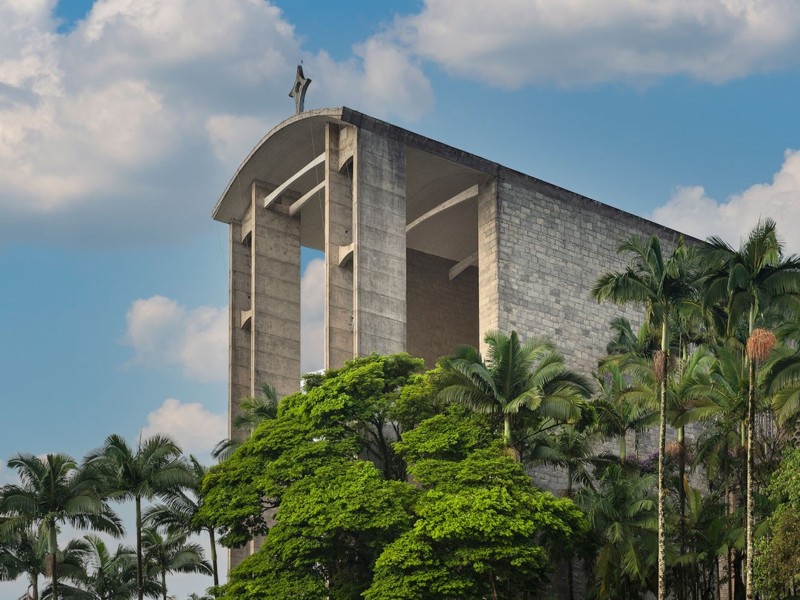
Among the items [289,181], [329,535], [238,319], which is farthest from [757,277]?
[238,319]

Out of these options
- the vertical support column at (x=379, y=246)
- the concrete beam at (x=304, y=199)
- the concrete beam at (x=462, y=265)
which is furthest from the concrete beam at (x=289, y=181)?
the concrete beam at (x=462, y=265)

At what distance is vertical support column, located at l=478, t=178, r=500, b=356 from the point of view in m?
41.9

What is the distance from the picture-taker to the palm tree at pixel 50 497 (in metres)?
35.1

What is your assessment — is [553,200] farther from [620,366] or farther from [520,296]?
[620,366]

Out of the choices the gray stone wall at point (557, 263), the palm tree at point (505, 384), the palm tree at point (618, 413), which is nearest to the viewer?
the palm tree at point (505, 384)

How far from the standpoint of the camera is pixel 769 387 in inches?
1182

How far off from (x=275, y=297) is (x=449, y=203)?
755 centimetres

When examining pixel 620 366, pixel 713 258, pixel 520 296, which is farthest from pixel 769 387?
pixel 520 296

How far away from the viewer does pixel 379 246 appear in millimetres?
41125

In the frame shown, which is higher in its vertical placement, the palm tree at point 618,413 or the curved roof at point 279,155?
the curved roof at point 279,155

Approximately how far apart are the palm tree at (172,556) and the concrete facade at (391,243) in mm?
2454

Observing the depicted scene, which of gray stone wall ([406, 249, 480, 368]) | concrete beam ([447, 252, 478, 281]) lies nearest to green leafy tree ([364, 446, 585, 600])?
gray stone wall ([406, 249, 480, 368])

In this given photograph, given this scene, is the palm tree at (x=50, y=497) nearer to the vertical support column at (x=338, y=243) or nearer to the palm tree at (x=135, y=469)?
the palm tree at (x=135, y=469)

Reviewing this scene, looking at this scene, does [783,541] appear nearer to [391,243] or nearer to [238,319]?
[391,243]
